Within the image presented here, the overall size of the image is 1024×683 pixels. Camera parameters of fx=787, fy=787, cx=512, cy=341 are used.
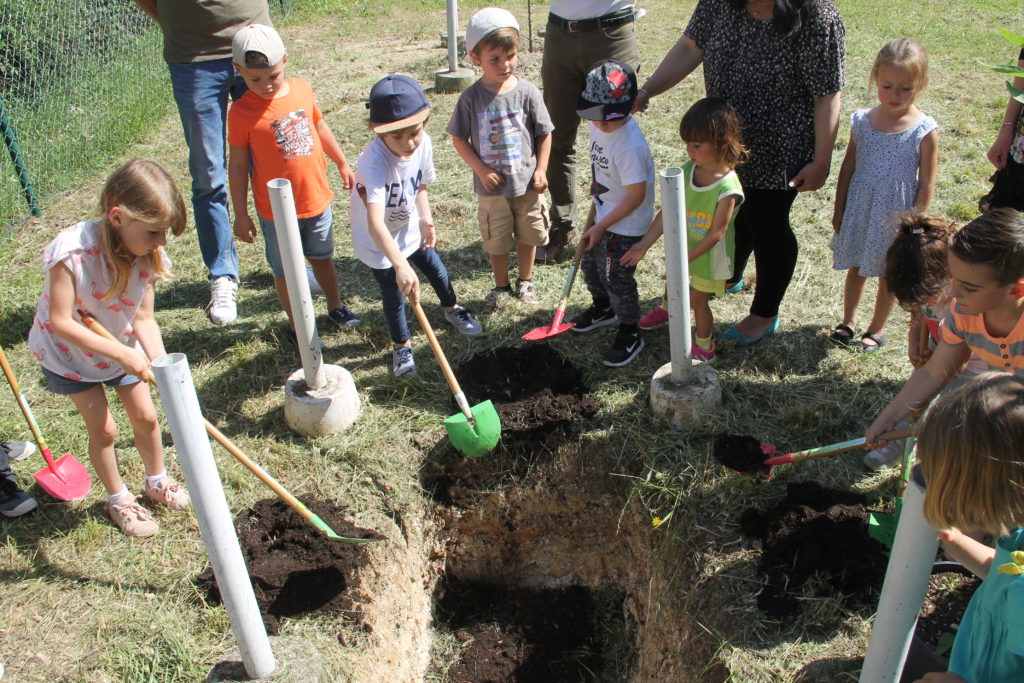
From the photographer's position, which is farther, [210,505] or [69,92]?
[69,92]

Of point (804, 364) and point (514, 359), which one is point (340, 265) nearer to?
point (514, 359)

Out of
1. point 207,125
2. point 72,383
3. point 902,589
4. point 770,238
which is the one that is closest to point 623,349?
point 770,238

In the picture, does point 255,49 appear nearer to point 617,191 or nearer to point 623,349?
point 617,191

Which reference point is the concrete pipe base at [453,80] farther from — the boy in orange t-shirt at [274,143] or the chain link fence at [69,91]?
the boy in orange t-shirt at [274,143]

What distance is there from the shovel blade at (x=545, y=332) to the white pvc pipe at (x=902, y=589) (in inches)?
91.3

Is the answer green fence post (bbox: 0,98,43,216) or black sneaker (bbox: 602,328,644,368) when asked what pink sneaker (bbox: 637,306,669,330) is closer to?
black sneaker (bbox: 602,328,644,368)

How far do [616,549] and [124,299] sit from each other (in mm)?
2379

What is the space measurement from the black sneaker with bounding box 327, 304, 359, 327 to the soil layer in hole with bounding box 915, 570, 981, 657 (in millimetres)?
3243

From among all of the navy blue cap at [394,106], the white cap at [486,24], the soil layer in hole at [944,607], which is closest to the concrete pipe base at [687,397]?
the soil layer in hole at [944,607]

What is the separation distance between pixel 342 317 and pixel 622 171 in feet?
6.36

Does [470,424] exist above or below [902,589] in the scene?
below

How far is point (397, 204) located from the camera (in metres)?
3.86

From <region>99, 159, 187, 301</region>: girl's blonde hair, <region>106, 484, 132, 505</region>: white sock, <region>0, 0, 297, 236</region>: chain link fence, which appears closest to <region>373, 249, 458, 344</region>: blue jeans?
<region>99, 159, 187, 301</region>: girl's blonde hair

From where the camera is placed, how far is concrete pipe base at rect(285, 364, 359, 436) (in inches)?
148
